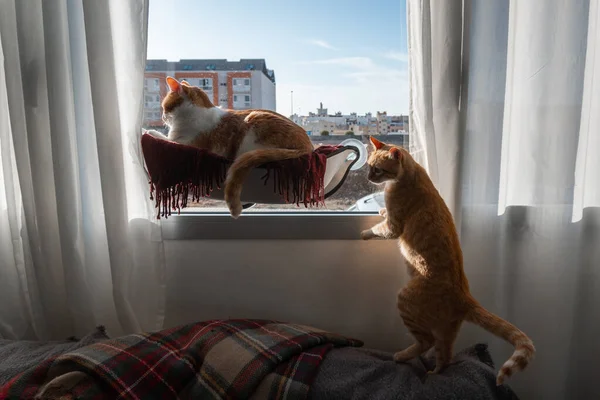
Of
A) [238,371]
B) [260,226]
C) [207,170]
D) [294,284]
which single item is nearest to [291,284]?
[294,284]

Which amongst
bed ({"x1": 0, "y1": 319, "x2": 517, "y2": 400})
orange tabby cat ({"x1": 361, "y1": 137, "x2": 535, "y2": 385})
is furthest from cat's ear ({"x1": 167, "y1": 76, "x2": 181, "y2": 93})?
bed ({"x1": 0, "y1": 319, "x2": 517, "y2": 400})

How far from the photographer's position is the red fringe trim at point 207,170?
0.81m

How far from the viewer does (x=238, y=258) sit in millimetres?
1166

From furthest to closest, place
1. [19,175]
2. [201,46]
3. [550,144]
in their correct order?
[201,46]
[19,175]
[550,144]

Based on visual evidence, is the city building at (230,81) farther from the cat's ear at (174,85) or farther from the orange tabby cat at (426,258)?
the orange tabby cat at (426,258)

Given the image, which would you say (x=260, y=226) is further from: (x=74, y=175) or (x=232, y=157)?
(x=74, y=175)

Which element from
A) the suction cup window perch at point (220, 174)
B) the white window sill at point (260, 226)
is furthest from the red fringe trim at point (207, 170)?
the white window sill at point (260, 226)

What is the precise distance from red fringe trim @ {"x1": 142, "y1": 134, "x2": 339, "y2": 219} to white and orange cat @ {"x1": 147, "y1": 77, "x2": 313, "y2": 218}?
27 mm

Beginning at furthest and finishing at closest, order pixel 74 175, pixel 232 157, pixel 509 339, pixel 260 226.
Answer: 1. pixel 260 226
2. pixel 74 175
3. pixel 232 157
4. pixel 509 339

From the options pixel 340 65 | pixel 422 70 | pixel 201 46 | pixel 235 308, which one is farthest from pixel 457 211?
pixel 201 46

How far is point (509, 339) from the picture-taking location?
740 millimetres

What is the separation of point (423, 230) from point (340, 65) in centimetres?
59

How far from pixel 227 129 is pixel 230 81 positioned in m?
0.36

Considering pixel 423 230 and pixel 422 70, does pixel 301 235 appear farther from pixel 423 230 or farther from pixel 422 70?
pixel 422 70
